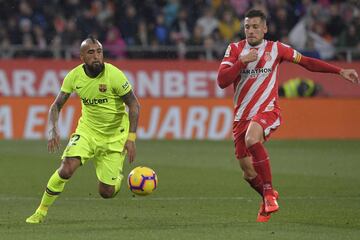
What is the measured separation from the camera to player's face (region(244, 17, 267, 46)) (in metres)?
10.6

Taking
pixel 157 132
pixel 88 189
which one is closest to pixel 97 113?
pixel 88 189

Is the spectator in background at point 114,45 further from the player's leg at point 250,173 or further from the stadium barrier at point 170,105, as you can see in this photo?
the player's leg at point 250,173

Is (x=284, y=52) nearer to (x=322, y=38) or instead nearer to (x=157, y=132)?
(x=157, y=132)

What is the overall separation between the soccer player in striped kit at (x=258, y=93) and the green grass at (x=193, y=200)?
1.73 feet

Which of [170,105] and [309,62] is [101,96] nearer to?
[309,62]

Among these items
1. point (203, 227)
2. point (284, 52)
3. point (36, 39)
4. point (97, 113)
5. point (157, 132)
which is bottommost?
point (157, 132)

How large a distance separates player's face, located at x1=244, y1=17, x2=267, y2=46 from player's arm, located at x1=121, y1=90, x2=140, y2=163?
4.56 ft

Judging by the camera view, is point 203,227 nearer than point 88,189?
Yes

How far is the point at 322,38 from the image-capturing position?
26141 mm

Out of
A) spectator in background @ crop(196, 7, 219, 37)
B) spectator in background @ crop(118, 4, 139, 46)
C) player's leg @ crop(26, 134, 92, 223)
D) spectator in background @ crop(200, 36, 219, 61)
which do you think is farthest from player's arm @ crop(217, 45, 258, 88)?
spectator in background @ crop(196, 7, 219, 37)

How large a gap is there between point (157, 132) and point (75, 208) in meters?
11.1

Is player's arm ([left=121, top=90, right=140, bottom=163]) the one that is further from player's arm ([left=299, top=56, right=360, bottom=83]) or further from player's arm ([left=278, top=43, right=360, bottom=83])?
player's arm ([left=299, top=56, right=360, bottom=83])

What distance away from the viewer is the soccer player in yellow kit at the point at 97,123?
10398 millimetres

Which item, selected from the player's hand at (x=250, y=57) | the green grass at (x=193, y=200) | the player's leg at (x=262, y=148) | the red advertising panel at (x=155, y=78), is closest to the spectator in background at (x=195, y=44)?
the red advertising panel at (x=155, y=78)
